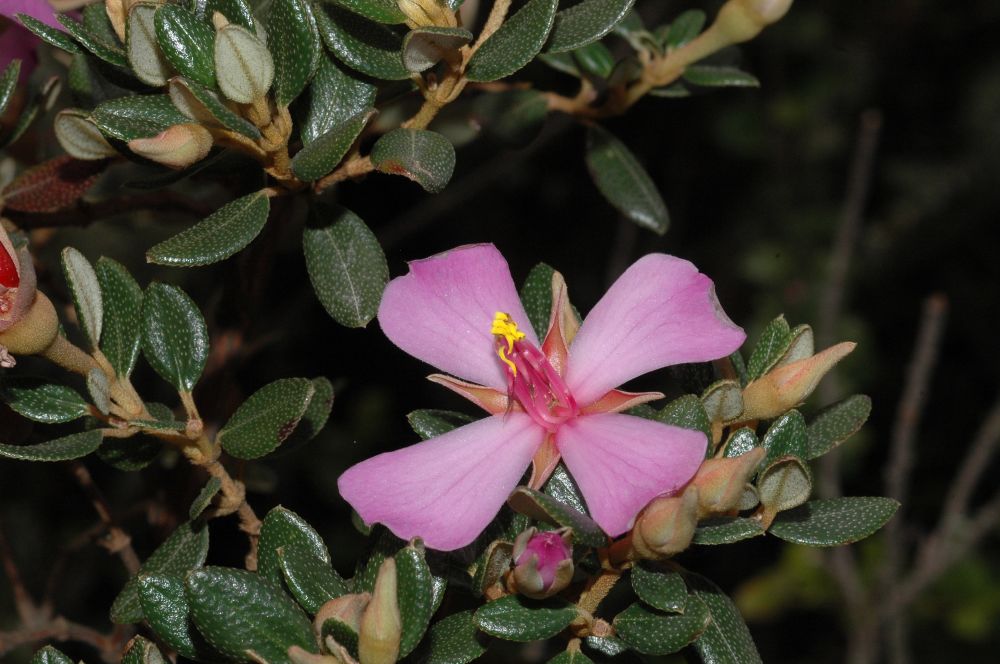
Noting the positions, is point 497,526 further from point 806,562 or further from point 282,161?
point 806,562

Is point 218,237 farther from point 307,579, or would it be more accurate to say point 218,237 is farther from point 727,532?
point 727,532

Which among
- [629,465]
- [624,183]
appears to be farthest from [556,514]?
[624,183]

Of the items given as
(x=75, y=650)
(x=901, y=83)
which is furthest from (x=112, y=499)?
(x=901, y=83)

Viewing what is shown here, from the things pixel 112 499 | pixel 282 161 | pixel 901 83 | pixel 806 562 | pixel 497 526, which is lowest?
pixel 806 562

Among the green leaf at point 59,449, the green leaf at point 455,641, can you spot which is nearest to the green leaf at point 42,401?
the green leaf at point 59,449

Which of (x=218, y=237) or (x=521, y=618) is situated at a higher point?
(x=218, y=237)

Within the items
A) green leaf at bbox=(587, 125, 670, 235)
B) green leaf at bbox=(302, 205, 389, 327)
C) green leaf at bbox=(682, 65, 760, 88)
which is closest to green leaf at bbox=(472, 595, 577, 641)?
green leaf at bbox=(302, 205, 389, 327)

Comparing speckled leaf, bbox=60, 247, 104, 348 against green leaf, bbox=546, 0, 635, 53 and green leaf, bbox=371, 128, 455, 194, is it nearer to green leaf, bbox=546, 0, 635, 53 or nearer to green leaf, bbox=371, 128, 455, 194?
green leaf, bbox=371, 128, 455, 194
